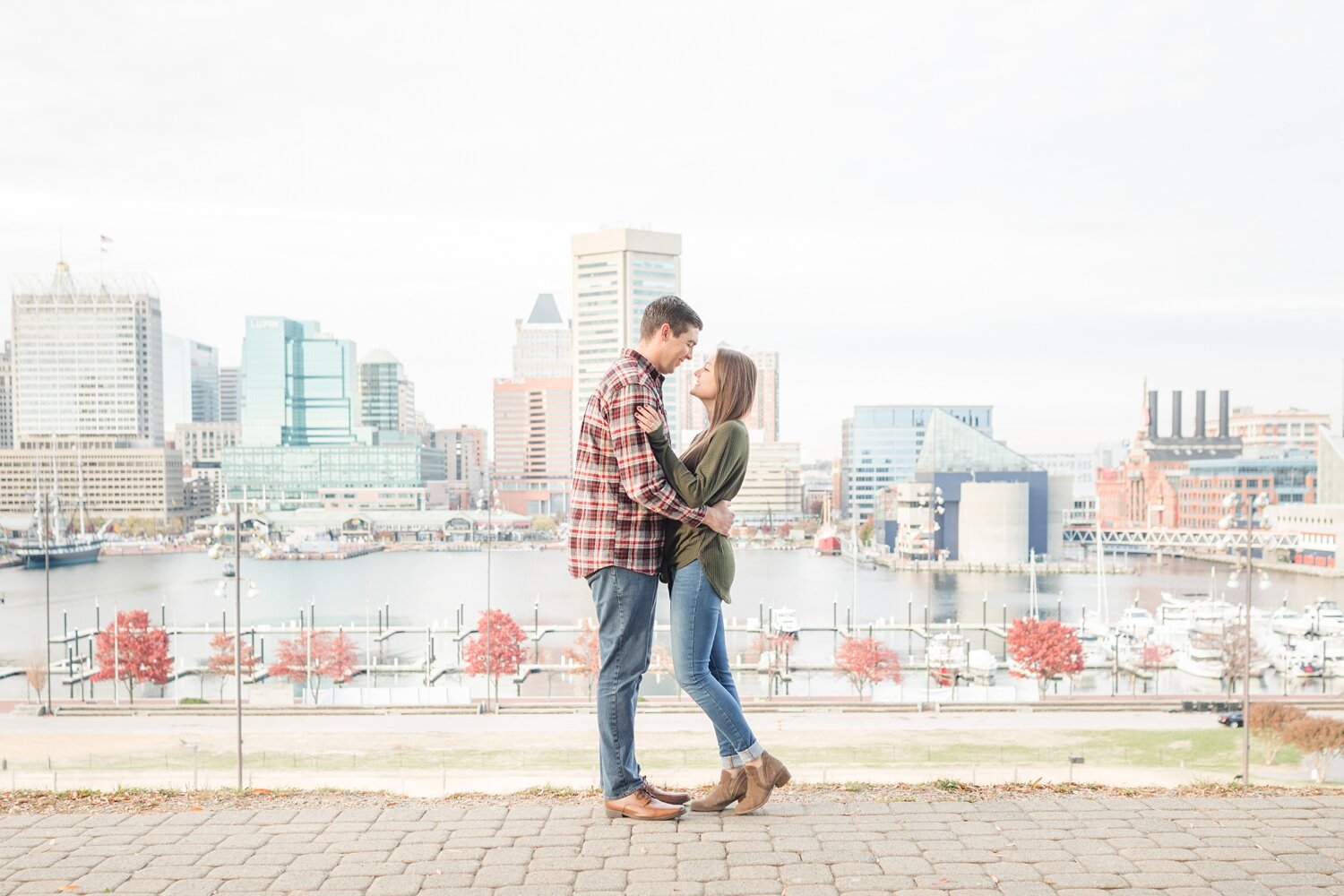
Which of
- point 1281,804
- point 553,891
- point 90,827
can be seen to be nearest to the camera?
point 553,891

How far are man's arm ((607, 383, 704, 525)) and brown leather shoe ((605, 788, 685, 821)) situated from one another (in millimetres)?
645

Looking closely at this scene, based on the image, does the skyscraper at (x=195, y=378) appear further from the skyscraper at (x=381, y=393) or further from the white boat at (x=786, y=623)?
the white boat at (x=786, y=623)

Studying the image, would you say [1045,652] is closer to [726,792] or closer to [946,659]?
[946,659]

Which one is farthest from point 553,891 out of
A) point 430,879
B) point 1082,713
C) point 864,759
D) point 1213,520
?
point 1213,520

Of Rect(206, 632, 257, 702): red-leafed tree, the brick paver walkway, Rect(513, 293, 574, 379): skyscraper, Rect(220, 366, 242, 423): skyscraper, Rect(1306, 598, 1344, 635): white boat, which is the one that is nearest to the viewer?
the brick paver walkway

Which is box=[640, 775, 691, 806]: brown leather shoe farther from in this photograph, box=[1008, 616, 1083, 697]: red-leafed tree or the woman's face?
box=[1008, 616, 1083, 697]: red-leafed tree

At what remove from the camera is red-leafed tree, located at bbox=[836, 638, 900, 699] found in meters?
18.5

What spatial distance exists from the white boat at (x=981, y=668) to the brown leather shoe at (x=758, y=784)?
18628mm

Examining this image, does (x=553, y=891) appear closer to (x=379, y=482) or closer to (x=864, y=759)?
(x=864, y=759)

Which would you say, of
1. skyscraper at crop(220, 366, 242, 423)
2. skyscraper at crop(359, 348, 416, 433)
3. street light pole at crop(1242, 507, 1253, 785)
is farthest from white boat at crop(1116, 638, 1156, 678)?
skyscraper at crop(220, 366, 242, 423)

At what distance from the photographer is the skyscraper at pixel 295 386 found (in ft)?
284

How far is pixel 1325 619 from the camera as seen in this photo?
27781 millimetres

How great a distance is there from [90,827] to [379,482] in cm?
7867

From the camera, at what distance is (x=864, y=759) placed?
9.96 metres
